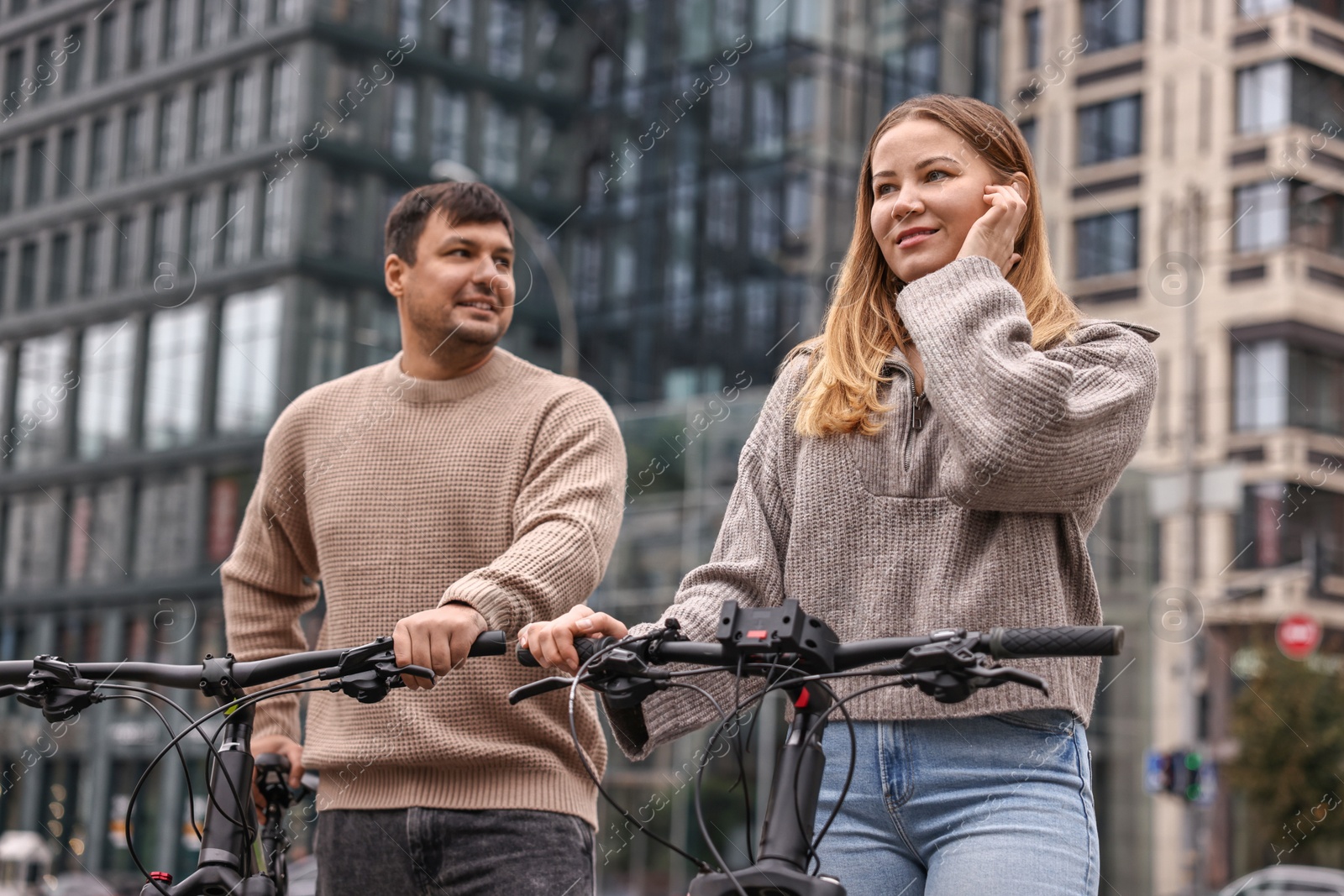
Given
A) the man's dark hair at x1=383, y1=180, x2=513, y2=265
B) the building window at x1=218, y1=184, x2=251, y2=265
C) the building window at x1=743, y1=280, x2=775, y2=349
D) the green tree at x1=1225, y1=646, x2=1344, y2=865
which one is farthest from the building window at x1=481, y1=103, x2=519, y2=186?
the man's dark hair at x1=383, y1=180, x2=513, y2=265

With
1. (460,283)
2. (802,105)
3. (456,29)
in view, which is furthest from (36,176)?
(460,283)

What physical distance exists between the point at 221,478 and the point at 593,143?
9.84 meters

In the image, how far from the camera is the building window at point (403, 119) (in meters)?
34.4

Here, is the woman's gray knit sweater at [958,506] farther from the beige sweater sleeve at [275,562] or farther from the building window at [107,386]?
the building window at [107,386]

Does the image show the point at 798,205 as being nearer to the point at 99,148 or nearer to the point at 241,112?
the point at 241,112

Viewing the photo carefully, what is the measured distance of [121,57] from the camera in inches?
→ 1431

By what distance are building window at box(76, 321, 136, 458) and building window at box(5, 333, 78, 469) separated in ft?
2.11

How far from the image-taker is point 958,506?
8.62 feet

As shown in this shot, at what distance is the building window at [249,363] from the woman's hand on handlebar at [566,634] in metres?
31.4

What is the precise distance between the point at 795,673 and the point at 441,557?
1.47m

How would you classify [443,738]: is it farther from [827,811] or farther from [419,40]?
[419,40]

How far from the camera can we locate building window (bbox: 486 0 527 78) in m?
35.6

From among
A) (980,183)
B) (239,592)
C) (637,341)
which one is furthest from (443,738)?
(637,341)

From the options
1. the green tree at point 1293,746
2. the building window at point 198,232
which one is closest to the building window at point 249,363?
the building window at point 198,232
